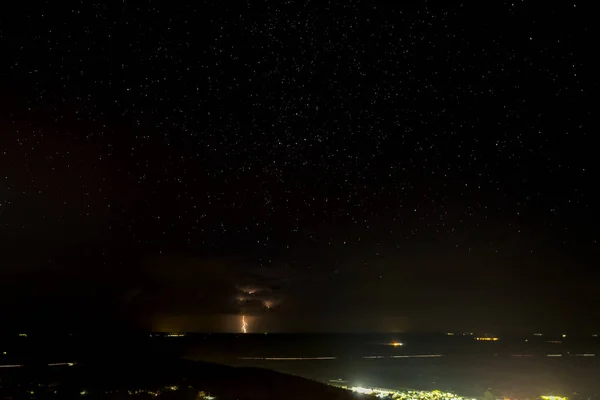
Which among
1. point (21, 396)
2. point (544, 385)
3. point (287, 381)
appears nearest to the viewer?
point (21, 396)

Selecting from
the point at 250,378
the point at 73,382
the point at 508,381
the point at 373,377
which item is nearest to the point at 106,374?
the point at 73,382

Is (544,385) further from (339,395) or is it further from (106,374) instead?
(106,374)

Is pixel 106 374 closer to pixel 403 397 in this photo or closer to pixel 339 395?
pixel 339 395

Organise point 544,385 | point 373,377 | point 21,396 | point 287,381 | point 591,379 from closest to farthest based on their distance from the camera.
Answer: point 21,396 → point 287,381 → point 544,385 → point 373,377 → point 591,379

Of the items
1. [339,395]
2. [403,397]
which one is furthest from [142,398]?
[403,397]

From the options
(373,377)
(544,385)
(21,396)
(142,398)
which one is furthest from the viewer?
(373,377)

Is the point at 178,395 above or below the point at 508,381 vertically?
above

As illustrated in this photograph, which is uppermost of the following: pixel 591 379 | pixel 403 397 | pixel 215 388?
pixel 215 388

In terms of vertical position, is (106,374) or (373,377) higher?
(106,374)

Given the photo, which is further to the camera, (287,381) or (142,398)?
(287,381)
